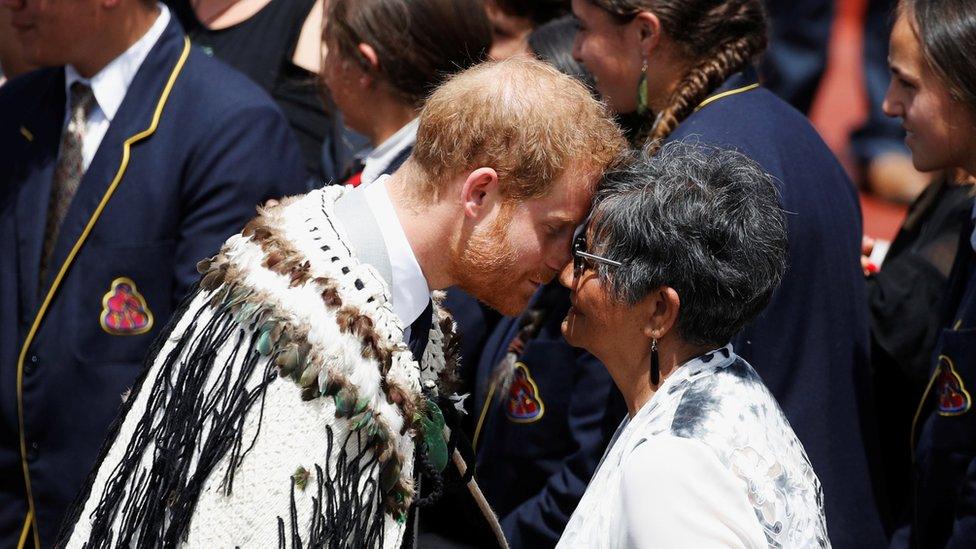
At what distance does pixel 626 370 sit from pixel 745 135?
33.4 inches

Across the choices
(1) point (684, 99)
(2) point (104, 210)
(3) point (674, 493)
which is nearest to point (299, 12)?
(2) point (104, 210)

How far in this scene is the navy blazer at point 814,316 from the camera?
279cm

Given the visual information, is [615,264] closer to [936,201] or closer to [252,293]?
[252,293]

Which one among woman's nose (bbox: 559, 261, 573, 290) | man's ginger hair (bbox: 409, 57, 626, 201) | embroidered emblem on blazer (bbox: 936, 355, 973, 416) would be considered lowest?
embroidered emblem on blazer (bbox: 936, 355, 973, 416)

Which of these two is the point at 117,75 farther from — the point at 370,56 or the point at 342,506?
the point at 342,506

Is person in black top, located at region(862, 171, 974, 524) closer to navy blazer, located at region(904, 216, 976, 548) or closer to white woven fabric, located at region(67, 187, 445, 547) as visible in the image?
navy blazer, located at region(904, 216, 976, 548)

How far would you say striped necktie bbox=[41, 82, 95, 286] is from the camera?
3.42 meters

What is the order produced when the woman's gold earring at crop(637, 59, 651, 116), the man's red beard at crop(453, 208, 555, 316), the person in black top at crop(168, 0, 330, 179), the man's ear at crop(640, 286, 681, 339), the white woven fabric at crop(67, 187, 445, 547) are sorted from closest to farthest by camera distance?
the white woven fabric at crop(67, 187, 445, 547)
the man's ear at crop(640, 286, 681, 339)
the man's red beard at crop(453, 208, 555, 316)
the woman's gold earring at crop(637, 59, 651, 116)
the person in black top at crop(168, 0, 330, 179)

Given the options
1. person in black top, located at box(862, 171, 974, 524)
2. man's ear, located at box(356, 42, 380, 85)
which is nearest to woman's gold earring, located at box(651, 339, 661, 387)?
person in black top, located at box(862, 171, 974, 524)

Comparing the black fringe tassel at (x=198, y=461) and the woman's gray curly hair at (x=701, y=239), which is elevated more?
the woman's gray curly hair at (x=701, y=239)

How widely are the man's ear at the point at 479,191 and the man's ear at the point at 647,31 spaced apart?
39.3 inches

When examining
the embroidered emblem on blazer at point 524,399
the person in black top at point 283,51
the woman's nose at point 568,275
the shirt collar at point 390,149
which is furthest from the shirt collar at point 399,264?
the person in black top at point 283,51

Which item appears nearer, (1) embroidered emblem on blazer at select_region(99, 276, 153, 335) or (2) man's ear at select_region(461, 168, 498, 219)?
(2) man's ear at select_region(461, 168, 498, 219)

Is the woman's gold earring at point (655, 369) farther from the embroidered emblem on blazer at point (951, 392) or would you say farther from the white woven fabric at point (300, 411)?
the embroidered emblem on blazer at point (951, 392)
